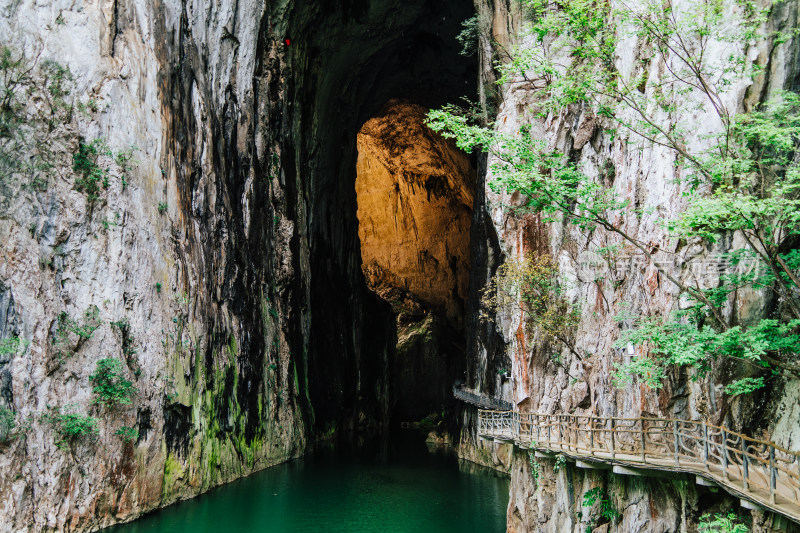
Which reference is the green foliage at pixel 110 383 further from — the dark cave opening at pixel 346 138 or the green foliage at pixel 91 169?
the dark cave opening at pixel 346 138

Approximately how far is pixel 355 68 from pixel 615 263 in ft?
82.0

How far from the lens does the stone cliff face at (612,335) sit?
11.1 m

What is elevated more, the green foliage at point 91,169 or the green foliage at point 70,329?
the green foliage at point 91,169

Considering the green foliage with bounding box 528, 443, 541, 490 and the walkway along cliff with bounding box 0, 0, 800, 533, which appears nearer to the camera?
the walkway along cliff with bounding box 0, 0, 800, 533

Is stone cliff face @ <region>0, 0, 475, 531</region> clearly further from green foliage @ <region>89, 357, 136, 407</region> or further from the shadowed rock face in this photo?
the shadowed rock face

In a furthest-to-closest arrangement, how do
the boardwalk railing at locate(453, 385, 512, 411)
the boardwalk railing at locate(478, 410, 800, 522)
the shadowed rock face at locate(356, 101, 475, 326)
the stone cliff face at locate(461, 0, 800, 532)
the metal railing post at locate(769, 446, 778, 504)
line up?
the shadowed rock face at locate(356, 101, 475, 326)
the boardwalk railing at locate(453, 385, 512, 411)
the stone cliff face at locate(461, 0, 800, 532)
the boardwalk railing at locate(478, 410, 800, 522)
the metal railing post at locate(769, 446, 778, 504)

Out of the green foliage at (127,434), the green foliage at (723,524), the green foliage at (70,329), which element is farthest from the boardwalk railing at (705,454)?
the green foliage at (70,329)

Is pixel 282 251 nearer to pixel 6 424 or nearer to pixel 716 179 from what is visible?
pixel 6 424

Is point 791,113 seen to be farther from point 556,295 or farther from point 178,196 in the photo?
point 178,196

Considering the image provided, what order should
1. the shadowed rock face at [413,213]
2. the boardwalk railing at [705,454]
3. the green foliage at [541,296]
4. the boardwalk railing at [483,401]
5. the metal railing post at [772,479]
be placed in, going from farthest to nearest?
the shadowed rock face at [413,213] < the boardwalk railing at [483,401] < the green foliage at [541,296] < the boardwalk railing at [705,454] < the metal railing post at [772,479]

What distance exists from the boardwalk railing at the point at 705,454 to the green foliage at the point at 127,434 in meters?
10.4

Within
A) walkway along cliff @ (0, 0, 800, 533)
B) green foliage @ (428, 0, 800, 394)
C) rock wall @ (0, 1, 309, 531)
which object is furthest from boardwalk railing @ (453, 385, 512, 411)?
green foliage @ (428, 0, 800, 394)

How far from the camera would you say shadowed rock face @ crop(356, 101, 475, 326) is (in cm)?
4866

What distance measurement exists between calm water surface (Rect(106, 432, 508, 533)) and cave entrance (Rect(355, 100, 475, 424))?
17.7 m
